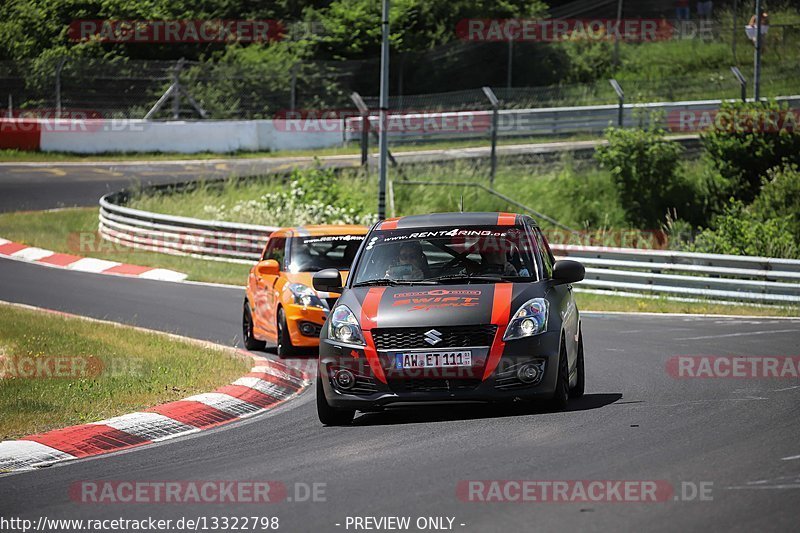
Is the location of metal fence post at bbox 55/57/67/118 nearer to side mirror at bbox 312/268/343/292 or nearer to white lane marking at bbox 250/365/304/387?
white lane marking at bbox 250/365/304/387

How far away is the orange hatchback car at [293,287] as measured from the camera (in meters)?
14.5

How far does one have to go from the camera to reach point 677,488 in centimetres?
673

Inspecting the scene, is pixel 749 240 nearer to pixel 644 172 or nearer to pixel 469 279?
pixel 644 172

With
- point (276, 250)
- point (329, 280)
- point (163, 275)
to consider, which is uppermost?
point (329, 280)

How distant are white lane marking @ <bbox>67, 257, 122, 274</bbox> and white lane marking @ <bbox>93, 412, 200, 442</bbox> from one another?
16649mm

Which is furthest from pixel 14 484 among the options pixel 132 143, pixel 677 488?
pixel 132 143

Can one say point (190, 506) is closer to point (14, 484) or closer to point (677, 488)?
point (14, 484)

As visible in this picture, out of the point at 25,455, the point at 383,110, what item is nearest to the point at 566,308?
the point at 25,455

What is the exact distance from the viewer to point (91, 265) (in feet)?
88.4

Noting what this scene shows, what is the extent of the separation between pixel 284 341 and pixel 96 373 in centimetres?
287

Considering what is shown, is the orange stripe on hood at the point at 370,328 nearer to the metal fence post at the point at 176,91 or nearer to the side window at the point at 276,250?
the side window at the point at 276,250

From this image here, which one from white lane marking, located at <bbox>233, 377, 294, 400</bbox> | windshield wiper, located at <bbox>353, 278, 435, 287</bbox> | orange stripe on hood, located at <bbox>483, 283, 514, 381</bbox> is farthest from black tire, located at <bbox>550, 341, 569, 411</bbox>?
white lane marking, located at <bbox>233, 377, 294, 400</bbox>

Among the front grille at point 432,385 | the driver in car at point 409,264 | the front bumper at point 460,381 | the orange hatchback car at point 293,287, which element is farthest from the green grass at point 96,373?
the front grille at point 432,385

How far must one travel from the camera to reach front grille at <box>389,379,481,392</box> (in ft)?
30.3
